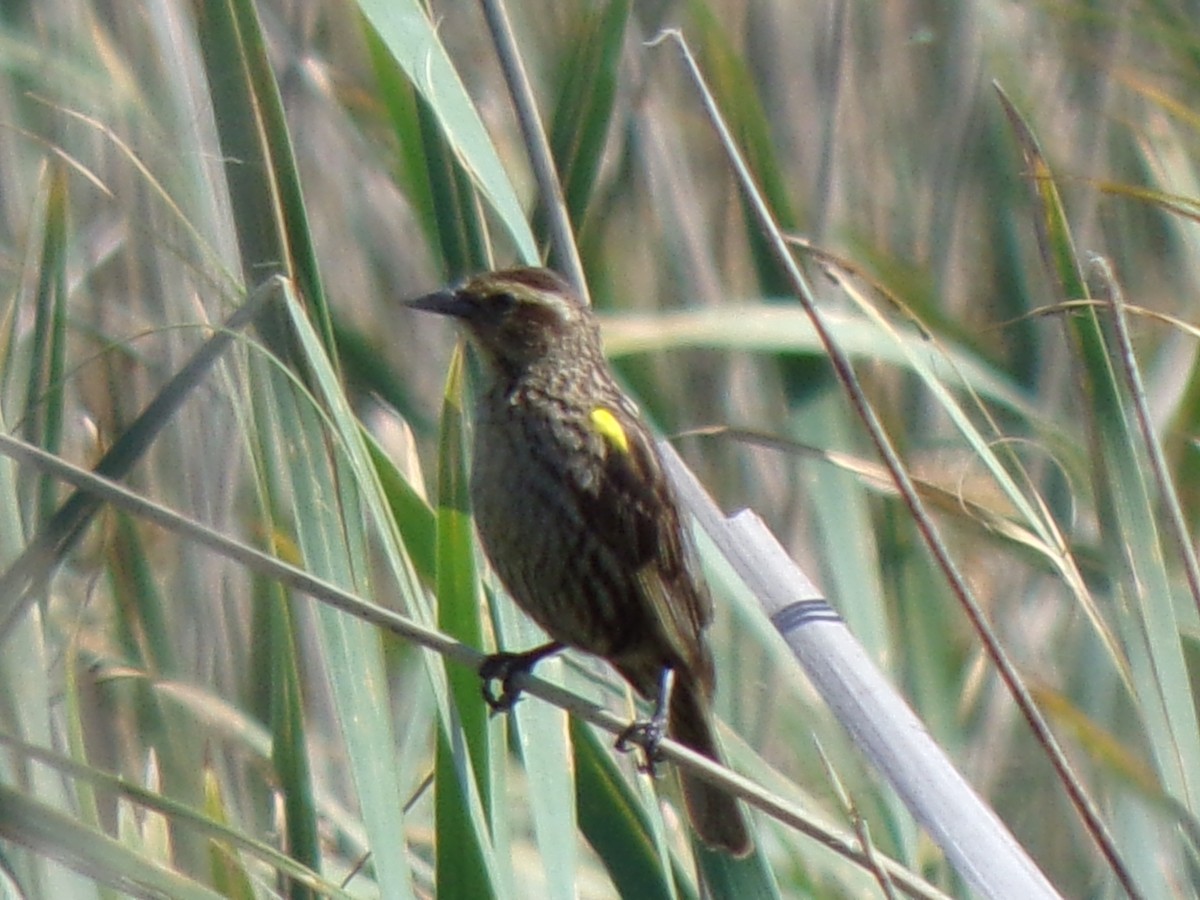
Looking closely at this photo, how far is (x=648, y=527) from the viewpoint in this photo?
237 centimetres

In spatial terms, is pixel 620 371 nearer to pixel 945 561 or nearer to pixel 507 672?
pixel 507 672

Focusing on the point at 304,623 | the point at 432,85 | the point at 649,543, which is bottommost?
the point at 304,623

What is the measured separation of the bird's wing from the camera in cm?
234

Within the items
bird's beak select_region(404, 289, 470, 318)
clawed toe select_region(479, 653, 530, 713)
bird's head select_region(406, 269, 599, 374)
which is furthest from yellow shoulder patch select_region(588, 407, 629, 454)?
clawed toe select_region(479, 653, 530, 713)

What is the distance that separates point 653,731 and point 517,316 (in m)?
0.64

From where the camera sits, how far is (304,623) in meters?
3.33

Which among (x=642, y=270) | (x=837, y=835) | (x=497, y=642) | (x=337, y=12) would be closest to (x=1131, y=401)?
(x=837, y=835)

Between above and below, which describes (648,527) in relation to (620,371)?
below

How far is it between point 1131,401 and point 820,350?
1.39 ft

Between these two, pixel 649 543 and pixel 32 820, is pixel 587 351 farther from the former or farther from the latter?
pixel 32 820

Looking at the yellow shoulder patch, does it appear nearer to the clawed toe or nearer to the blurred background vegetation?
the blurred background vegetation

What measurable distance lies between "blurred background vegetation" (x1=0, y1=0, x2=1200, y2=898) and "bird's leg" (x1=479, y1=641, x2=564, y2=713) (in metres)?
0.04

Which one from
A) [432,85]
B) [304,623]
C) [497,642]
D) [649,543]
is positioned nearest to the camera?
[432,85]

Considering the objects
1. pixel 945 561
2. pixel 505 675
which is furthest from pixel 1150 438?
pixel 505 675
